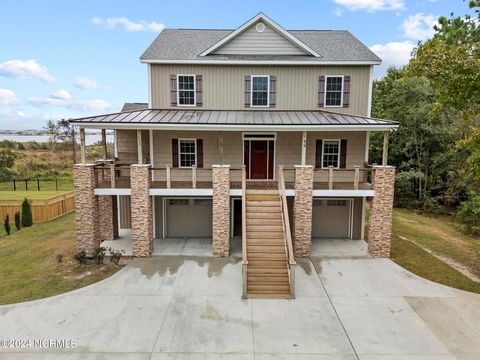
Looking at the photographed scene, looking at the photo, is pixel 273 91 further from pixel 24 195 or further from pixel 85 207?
pixel 24 195

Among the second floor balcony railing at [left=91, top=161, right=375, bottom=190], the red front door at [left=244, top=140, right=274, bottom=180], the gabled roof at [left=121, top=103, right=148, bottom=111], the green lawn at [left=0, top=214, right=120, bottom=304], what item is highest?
the gabled roof at [left=121, top=103, right=148, bottom=111]

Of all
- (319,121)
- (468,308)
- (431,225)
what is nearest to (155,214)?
(319,121)

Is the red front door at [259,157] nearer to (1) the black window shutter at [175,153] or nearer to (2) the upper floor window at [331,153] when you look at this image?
(2) the upper floor window at [331,153]

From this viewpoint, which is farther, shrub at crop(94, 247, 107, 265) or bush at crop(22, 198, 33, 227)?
bush at crop(22, 198, 33, 227)

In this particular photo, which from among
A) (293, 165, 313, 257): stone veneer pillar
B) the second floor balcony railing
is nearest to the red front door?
the second floor balcony railing

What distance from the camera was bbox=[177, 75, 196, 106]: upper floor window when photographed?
1510cm

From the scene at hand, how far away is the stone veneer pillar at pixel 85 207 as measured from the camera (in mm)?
12625

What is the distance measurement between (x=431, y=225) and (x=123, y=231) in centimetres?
1962

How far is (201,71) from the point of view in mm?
14992

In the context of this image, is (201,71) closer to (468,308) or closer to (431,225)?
(468,308)

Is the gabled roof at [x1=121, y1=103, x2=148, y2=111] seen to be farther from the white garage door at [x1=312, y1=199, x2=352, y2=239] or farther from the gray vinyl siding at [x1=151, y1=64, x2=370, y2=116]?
the white garage door at [x1=312, y1=199, x2=352, y2=239]

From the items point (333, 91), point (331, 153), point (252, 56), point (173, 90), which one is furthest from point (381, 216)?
point (173, 90)

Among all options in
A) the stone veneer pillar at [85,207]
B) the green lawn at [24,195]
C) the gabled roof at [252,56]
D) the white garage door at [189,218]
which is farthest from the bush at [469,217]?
the green lawn at [24,195]

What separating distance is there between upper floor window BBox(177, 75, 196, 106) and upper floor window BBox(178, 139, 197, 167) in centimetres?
196
